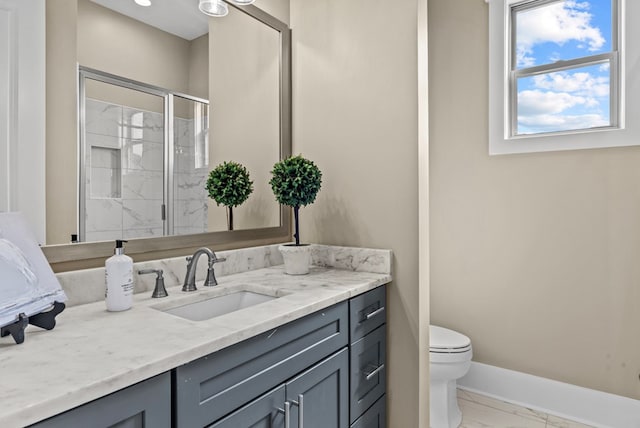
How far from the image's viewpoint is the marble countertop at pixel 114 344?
587mm

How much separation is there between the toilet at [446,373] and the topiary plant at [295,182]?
1037 millimetres

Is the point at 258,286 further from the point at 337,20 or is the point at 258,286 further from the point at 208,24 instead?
the point at 337,20

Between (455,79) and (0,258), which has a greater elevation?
(455,79)

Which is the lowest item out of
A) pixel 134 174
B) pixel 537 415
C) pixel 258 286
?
pixel 537 415

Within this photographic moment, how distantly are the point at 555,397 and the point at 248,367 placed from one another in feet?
6.57

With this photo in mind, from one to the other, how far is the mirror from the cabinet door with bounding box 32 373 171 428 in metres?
0.67

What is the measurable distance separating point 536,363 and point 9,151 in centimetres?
261

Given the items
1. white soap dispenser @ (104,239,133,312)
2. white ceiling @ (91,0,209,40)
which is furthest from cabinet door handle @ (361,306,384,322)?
white ceiling @ (91,0,209,40)

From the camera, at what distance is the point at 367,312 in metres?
1.46

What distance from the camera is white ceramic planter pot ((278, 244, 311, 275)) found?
61.7 inches

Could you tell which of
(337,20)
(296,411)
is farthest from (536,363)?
(337,20)

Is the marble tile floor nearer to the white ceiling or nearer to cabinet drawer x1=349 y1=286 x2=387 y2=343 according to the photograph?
cabinet drawer x1=349 y1=286 x2=387 y2=343

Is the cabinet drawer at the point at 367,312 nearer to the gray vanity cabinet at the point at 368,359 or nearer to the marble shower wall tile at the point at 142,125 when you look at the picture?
the gray vanity cabinet at the point at 368,359

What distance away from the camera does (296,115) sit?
1.91 metres
